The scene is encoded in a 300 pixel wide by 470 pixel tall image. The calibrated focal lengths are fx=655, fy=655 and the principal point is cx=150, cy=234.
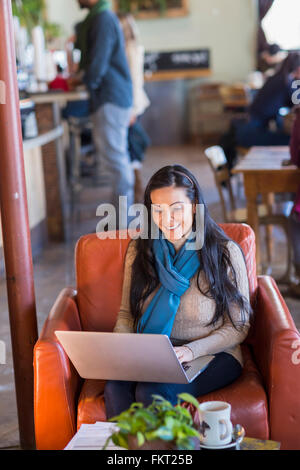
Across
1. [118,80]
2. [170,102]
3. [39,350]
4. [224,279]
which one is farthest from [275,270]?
[170,102]

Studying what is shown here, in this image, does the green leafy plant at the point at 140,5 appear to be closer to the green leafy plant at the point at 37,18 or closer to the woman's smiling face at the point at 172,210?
the green leafy plant at the point at 37,18

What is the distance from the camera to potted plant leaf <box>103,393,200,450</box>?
4.38 feet

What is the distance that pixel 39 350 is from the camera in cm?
193

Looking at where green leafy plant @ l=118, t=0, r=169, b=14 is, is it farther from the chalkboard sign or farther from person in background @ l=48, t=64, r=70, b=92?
person in background @ l=48, t=64, r=70, b=92

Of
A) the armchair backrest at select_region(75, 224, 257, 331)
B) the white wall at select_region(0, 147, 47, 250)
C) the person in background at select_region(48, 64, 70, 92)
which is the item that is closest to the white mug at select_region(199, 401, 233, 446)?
the armchair backrest at select_region(75, 224, 257, 331)

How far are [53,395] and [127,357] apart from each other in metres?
0.27

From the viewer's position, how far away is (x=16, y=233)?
2.15 meters

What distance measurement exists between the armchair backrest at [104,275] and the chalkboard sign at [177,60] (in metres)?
7.99

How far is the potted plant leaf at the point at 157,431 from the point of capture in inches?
52.5

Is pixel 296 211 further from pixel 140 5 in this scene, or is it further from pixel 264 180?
pixel 140 5

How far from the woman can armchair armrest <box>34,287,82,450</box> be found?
0.59 ft

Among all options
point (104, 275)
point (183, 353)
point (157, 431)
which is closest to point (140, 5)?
point (104, 275)

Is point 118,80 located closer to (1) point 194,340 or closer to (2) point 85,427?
(1) point 194,340

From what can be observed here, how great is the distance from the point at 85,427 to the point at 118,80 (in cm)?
352
